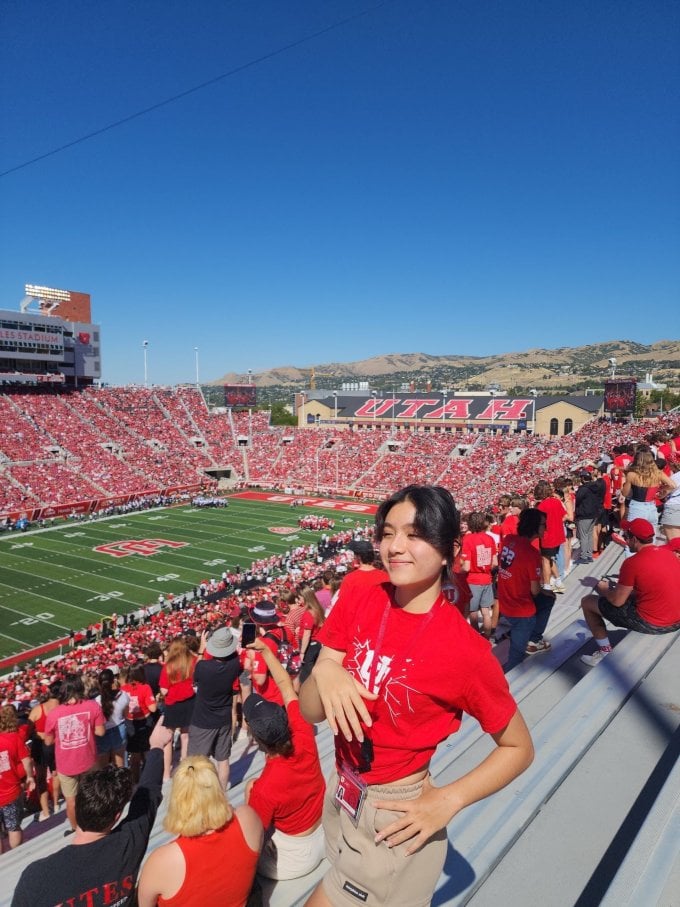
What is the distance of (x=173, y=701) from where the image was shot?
19.0 feet

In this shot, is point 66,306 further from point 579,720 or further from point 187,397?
point 579,720

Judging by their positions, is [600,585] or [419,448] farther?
[419,448]

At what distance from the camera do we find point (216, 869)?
96.5 inches

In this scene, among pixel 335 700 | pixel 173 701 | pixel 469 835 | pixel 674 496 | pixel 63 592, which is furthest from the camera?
pixel 63 592

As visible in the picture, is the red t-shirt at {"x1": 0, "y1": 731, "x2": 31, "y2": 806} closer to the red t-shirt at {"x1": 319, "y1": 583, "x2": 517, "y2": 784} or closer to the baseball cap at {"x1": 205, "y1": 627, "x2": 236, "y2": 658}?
the baseball cap at {"x1": 205, "y1": 627, "x2": 236, "y2": 658}

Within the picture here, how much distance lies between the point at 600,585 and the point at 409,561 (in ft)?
12.4

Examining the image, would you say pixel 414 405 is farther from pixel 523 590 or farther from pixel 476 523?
pixel 523 590

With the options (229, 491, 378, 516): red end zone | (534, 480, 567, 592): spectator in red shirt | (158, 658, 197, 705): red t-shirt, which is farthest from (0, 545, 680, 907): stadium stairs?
(229, 491, 378, 516): red end zone

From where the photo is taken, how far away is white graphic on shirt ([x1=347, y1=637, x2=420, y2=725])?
185cm

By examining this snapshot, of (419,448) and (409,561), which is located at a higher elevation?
Result: (409,561)

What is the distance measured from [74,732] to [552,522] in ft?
18.6

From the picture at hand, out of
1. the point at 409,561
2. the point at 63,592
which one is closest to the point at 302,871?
the point at 409,561

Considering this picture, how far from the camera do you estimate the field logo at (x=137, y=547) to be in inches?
1178

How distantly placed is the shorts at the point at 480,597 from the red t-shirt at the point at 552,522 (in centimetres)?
89
